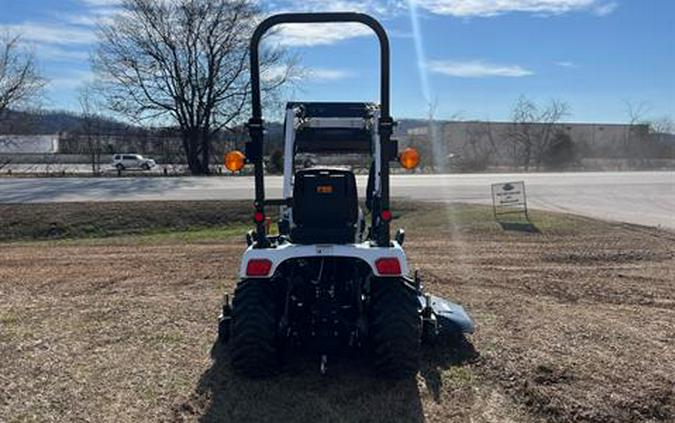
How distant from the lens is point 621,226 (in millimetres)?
13859

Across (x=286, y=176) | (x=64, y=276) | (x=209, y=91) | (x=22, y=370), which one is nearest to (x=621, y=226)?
(x=286, y=176)

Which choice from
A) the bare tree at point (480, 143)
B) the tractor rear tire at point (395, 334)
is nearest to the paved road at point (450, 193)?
the tractor rear tire at point (395, 334)

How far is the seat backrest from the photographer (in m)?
4.90

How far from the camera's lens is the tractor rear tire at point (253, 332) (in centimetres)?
443

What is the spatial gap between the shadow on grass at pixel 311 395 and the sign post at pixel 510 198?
11.2 meters

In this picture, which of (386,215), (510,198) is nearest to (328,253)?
(386,215)

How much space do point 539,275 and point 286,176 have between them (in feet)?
16.1

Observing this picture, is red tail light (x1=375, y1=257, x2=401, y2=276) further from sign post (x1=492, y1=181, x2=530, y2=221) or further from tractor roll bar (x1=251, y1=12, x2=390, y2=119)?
sign post (x1=492, y1=181, x2=530, y2=221)

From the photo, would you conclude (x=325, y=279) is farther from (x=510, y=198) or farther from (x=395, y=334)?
(x=510, y=198)

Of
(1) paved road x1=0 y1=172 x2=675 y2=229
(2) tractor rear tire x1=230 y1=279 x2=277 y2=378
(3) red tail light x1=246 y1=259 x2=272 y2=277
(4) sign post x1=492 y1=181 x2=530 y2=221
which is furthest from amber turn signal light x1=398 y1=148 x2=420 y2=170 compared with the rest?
(1) paved road x1=0 y1=172 x2=675 y2=229

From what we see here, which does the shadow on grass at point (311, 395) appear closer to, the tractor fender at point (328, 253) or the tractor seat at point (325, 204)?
the tractor fender at point (328, 253)

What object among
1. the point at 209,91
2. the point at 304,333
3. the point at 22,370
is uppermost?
the point at 209,91

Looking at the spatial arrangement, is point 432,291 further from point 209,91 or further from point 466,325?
point 209,91

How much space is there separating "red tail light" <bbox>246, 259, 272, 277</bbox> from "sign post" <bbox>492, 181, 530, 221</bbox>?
38.8ft
